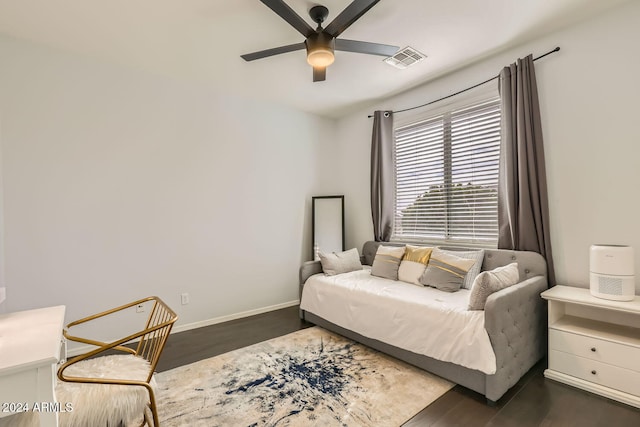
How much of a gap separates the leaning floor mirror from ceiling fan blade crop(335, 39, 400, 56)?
2359 millimetres

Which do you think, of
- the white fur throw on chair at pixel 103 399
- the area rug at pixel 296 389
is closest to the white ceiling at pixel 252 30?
the white fur throw on chair at pixel 103 399

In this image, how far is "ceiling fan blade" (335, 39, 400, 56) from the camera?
221cm

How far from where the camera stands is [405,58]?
292 cm

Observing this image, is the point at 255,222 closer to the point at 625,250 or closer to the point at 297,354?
the point at 297,354

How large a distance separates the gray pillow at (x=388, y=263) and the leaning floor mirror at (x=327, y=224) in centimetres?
102

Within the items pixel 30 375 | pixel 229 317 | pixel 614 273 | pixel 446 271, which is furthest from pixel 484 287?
pixel 229 317

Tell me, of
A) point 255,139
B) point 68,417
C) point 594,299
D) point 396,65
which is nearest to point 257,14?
point 396,65

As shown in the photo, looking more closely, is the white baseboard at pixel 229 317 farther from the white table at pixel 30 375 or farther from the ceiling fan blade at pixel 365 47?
the ceiling fan blade at pixel 365 47

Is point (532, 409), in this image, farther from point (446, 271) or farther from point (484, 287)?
point (446, 271)

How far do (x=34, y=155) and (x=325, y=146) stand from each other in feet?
10.8

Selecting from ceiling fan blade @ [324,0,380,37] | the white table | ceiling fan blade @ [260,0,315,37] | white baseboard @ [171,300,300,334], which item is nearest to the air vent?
ceiling fan blade @ [324,0,380,37]

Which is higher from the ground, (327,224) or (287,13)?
(287,13)

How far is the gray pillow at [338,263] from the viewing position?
350 centimetres

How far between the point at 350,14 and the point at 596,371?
9.32 ft
